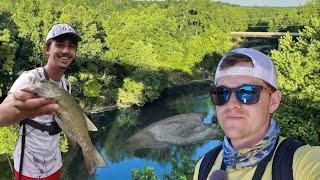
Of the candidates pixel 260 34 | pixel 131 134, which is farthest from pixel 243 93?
pixel 260 34

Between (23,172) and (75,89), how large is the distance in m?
20.1

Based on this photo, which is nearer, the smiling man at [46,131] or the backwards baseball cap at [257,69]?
the backwards baseball cap at [257,69]

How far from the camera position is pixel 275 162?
1.48 m

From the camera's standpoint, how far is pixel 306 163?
1405 millimetres

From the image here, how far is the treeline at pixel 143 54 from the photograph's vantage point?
12.2 metres

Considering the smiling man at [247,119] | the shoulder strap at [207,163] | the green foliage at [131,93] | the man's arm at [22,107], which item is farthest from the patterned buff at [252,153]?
the green foliage at [131,93]

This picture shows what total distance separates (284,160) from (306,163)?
9 cm

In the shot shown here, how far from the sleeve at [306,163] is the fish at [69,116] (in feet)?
3.48

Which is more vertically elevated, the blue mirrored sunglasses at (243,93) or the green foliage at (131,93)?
the blue mirrored sunglasses at (243,93)

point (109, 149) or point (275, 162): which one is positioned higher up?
point (275, 162)

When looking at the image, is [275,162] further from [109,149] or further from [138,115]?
[138,115]

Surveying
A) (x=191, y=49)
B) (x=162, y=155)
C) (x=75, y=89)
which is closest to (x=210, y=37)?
(x=191, y=49)

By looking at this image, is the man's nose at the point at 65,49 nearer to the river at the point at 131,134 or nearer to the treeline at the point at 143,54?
the treeline at the point at 143,54

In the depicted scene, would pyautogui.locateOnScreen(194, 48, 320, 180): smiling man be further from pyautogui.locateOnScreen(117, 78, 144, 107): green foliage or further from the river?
pyautogui.locateOnScreen(117, 78, 144, 107): green foliage
